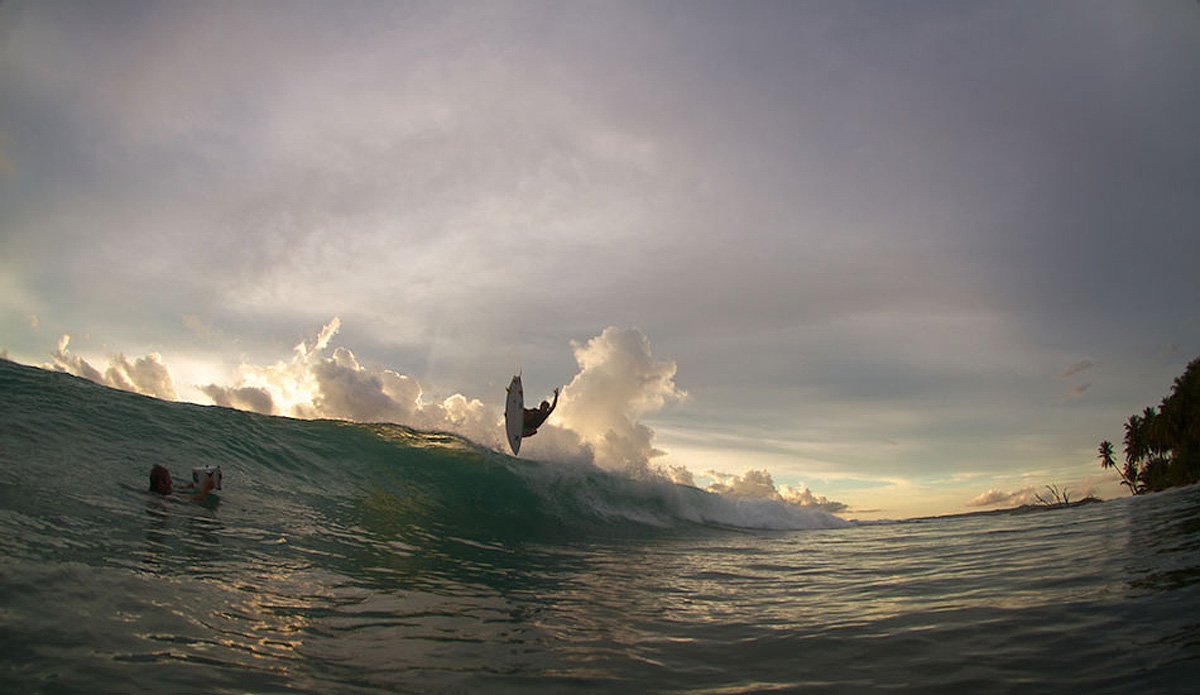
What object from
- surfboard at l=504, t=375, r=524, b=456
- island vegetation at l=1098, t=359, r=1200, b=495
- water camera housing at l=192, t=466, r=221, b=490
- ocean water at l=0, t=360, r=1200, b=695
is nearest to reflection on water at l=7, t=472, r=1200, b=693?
ocean water at l=0, t=360, r=1200, b=695

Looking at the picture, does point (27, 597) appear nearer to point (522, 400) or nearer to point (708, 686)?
point (708, 686)

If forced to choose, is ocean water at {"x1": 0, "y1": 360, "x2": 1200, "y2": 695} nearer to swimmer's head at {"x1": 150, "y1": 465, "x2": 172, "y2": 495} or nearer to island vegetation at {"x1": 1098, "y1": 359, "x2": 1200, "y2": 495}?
swimmer's head at {"x1": 150, "y1": 465, "x2": 172, "y2": 495}

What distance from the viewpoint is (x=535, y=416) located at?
588 inches

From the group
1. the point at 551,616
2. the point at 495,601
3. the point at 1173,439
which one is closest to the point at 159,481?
the point at 495,601

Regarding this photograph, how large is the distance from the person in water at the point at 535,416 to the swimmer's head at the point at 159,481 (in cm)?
768

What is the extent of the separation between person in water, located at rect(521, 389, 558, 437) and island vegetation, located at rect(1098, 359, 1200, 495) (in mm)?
43988

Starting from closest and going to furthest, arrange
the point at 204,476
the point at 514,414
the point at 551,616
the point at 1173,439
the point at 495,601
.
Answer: the point at 551,616
the point at 495,601
the point at 204,476
the point at 514,414
the point at 1173,439

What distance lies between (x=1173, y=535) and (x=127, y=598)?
11.1 m

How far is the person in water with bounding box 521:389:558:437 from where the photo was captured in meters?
14.7

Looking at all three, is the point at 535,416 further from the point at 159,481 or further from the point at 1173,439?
the point at 1173,439

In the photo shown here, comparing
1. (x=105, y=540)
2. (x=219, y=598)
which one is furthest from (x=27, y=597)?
(x=105, y=540)

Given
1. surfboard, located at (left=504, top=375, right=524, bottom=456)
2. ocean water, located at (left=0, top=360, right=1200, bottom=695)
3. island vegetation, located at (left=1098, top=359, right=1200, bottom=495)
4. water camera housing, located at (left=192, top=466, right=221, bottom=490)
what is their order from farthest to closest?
1. island vegetation, located at (left=1098, top=359, right=1200, bottom=495)
2. surfboard, located at (left=504, top=375, right=524, bottom=456)
3. water camera housing, located at (left=192, top=466, right=221, bottom=490)
4. ocean water, located at (left=0, top=360, right=1200, bottom=695)

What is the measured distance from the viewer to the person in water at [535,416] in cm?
1474

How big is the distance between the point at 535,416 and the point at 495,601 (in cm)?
935
